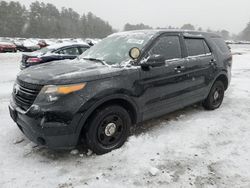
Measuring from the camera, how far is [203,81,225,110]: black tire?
18.1 feet

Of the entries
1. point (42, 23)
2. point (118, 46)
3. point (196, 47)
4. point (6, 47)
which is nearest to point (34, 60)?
point (118, 46)

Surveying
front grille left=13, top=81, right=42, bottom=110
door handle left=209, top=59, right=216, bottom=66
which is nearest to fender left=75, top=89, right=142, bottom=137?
front grille left=13, top=81, right=42, bottom=110

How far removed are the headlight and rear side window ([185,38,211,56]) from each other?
101 inches

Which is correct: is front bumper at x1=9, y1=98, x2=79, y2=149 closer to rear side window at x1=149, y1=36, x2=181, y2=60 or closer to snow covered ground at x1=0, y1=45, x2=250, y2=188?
snow covered ground at x1=0, y1=45, x2=250, y2=188

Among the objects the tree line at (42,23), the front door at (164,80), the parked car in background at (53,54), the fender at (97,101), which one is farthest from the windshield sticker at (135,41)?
the tree line at (42,23)

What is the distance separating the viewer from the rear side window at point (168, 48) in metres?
4.18

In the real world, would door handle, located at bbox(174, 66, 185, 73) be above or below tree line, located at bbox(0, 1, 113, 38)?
below

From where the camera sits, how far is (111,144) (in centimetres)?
373

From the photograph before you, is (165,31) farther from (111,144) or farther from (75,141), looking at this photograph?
(75,141)

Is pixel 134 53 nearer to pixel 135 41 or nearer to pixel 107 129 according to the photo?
pixel 135 41

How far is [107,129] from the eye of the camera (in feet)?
11.9

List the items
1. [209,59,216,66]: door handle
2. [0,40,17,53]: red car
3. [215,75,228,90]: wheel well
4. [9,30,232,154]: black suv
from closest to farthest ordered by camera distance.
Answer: [9,30,232,154]: black suv, [209,59,216,66]: door handle, [215,75,228,90]: wheel well, [0,40,17,53]: red car

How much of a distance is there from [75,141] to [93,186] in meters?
0.65

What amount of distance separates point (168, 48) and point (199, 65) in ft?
2.90
